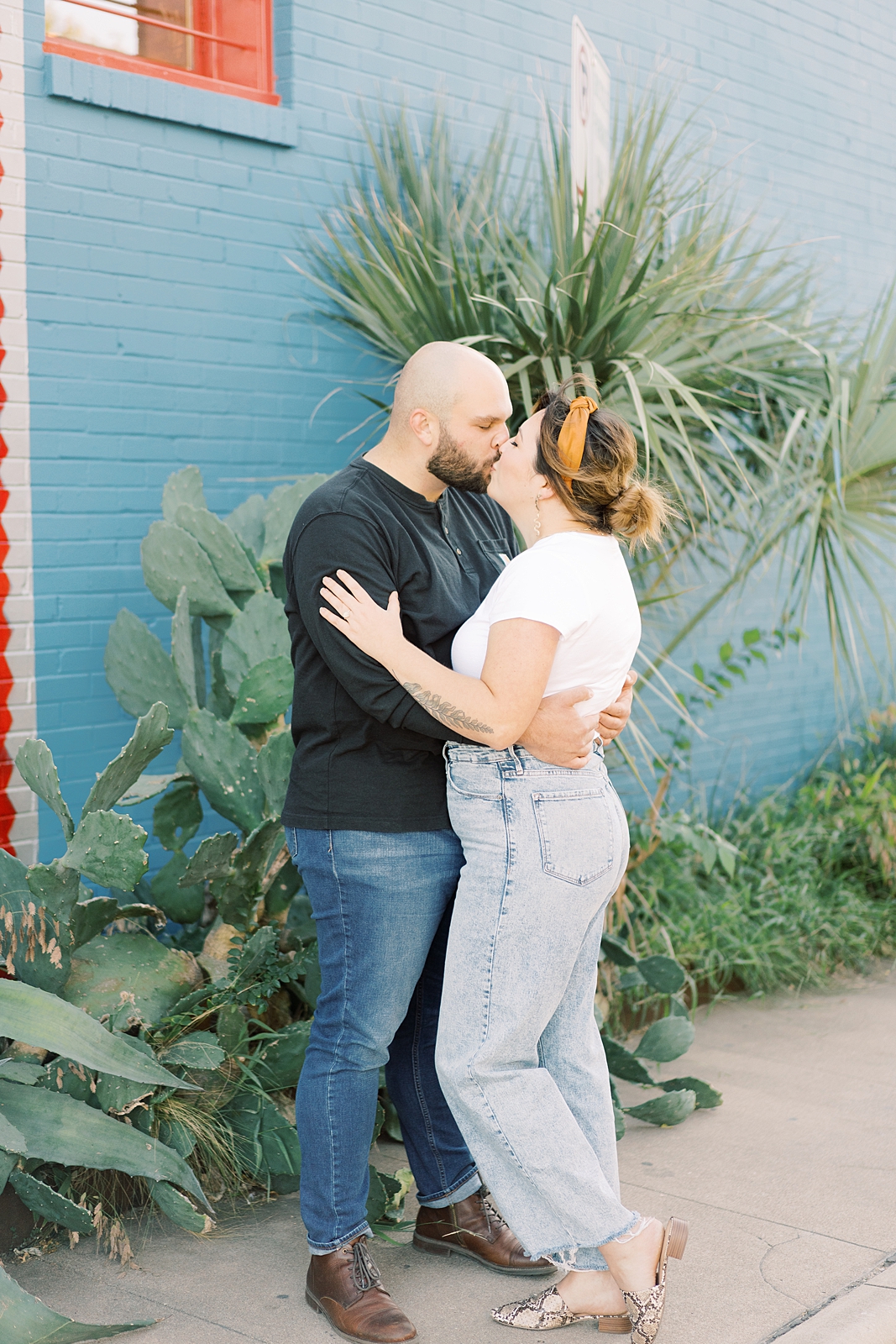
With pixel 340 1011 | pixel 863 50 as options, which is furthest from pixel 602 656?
pixel 863 50

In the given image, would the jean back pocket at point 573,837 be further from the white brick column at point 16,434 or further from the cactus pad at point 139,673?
the white brick column at point 16,434

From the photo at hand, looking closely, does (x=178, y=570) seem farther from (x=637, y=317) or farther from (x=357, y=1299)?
(x=357, y=1299)

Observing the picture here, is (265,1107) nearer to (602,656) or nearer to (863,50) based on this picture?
(602,656)

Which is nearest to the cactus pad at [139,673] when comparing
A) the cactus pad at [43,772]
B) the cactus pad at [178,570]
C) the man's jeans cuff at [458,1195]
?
the cactus pad at [178,570]

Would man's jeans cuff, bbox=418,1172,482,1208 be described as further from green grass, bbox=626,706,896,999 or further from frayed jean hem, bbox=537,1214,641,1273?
green grass, bbox=626,706,896,999

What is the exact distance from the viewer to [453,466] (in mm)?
2883

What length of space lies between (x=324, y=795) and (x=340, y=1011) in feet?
1.47

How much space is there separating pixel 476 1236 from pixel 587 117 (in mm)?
3193

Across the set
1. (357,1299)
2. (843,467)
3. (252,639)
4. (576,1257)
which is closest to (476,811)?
(576,1257)

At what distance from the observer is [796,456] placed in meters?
5.52

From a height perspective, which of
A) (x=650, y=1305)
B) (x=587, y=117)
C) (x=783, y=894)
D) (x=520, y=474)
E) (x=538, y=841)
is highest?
(x=587, y=117)

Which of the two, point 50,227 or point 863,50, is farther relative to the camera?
point 863,50

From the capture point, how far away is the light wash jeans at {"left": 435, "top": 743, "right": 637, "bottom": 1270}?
2633 mm

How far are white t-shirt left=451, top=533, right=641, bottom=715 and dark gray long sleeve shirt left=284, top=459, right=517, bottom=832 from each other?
15 cm
